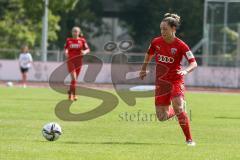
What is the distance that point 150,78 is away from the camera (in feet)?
126

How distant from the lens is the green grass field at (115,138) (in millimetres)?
10852

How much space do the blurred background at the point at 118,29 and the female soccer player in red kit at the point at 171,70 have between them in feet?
91.3

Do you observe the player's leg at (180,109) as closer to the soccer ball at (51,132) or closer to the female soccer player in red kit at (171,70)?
the female soccer player in red kit at (171,70)

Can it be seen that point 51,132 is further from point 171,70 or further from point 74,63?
point 74,63

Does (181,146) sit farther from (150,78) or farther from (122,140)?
(150,78)

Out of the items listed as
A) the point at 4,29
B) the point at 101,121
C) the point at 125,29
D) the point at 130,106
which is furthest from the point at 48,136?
the point at 125,29

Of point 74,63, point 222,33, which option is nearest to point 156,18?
point 222,33

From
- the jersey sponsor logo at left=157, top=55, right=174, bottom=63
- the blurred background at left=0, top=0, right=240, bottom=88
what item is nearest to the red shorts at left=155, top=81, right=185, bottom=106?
the jersey sponsor logo at left=157, top=55, right=174, bottom=63

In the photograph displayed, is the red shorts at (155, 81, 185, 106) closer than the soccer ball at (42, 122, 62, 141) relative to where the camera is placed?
No

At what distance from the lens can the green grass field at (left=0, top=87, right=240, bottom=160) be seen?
10852mm

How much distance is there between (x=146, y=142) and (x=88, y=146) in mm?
1322

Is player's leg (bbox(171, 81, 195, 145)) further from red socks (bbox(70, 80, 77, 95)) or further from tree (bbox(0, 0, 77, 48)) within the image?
tree (bbox(0, 0, 77, 48))

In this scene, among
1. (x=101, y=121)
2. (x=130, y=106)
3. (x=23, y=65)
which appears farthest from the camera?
(x=23, y=65)

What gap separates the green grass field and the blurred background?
835 inches
